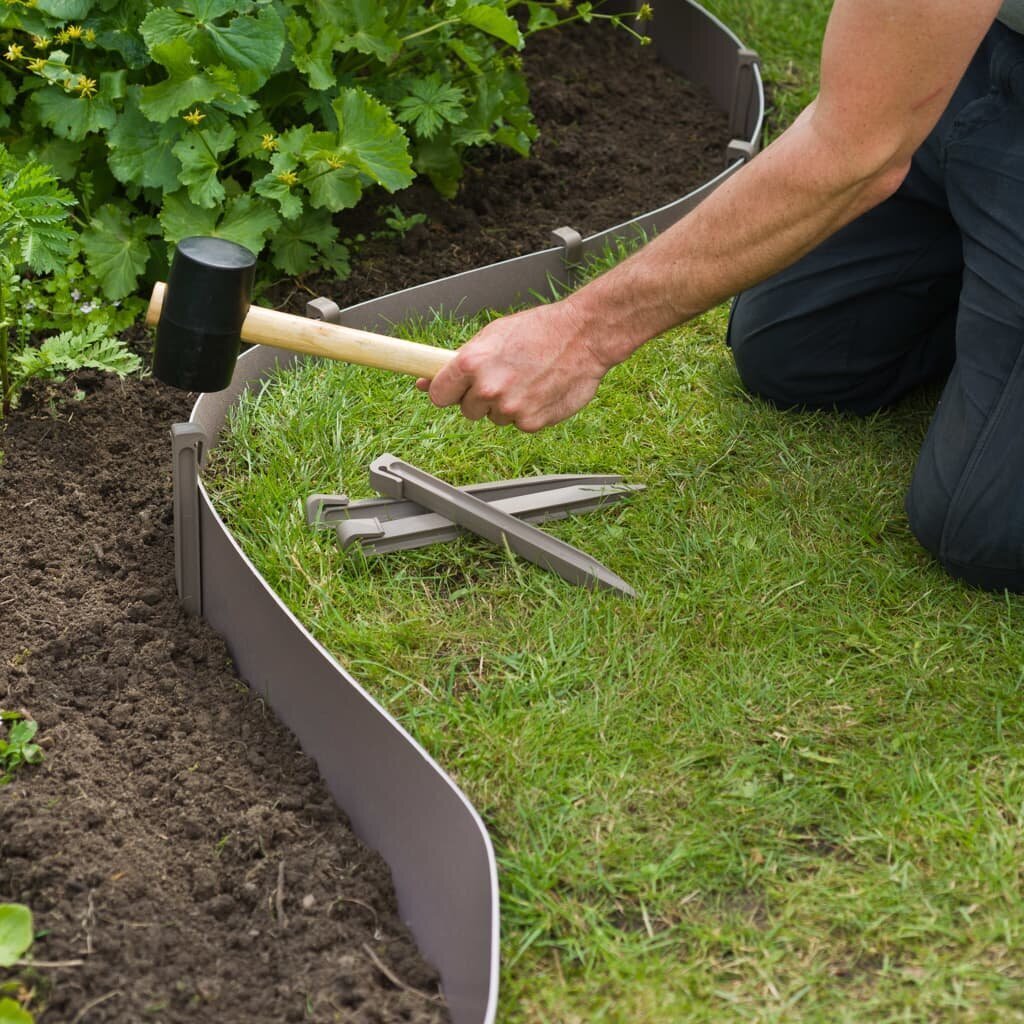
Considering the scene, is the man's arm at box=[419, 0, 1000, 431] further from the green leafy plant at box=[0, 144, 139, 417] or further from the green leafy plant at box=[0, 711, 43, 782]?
the green leafy plant at box=[0, 711, 43, 782]

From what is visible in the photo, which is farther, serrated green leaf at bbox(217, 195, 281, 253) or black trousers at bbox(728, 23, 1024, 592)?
serrated green leaf at bbox(217, 195, 281, 253)

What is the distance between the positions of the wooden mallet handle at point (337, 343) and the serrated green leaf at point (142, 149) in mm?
761

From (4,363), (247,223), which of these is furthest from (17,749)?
(247,223)

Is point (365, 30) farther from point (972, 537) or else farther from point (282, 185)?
point (972, 537)

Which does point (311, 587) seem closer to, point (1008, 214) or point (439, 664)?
point (439, 664)

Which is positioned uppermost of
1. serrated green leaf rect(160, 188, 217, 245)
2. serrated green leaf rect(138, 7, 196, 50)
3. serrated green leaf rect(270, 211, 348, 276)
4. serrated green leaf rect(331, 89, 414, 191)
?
serrated green leaf rect(138, 7, 196, 50)

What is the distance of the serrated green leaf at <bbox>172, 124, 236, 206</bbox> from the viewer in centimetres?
287

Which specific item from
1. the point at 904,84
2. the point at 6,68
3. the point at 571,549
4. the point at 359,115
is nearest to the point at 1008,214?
the point at 904,84

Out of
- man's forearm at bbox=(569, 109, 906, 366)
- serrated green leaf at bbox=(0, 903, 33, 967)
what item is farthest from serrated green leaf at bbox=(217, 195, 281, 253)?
serrated green leaf at bbox=(0, 903, 33, 967)

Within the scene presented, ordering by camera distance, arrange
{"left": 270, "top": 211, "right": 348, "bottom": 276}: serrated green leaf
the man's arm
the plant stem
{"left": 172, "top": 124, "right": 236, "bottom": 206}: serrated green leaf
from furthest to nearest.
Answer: {"left": 270, "top": 211, "right": 348, "bottom": 276}: serrated green leaf < {"left": 172, "top": 124, "right": 236, "bottom": 206}: serrated green leaf < the plant stem < the man's arm

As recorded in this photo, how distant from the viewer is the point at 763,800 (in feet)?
6.81

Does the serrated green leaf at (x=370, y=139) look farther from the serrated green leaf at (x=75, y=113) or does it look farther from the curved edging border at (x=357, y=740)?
the serrated green leaf at (x=75, y=113)

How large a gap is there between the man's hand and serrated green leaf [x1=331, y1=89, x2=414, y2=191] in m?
0.79

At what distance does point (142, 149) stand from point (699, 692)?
177 cm
